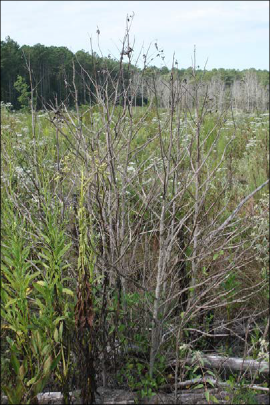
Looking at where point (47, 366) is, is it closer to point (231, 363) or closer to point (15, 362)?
point (15, 362)

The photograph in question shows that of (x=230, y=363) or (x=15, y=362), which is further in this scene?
(x=230, y=363)

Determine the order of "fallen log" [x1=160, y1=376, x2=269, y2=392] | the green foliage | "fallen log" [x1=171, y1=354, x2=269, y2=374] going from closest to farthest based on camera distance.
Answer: "fallen log" [x1=160, y1=376, x2=269, y2=392]
"fallen log" [x1=171, y1=354, x2=269, y2=374]
the green foliage

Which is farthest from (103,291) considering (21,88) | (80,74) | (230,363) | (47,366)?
(21,88)

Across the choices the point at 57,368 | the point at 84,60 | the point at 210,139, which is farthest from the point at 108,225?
the point at 210,139

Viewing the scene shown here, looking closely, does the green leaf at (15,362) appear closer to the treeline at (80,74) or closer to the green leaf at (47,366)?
the green leaf at (47,366)

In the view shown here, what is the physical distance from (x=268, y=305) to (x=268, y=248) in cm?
50

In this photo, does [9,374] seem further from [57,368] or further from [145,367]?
[145,367]

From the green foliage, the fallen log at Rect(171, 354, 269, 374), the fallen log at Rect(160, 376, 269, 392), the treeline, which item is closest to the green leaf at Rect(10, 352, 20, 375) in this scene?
the fallen log at Rect(160, 376, 269, 392)

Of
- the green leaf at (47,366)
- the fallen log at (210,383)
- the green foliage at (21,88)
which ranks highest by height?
the green foliage at (21,88)

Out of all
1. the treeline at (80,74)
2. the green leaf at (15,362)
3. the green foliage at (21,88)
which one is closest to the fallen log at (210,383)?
the green leaf at (15,362)

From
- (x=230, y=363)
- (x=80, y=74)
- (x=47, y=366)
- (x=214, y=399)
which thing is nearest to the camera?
(x=47, y=366)

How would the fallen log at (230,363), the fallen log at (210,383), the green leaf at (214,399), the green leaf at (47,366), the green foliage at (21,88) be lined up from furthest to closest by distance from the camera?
1. the green foliage at (21,88)
2. the fallen log at (230,363)
3. the fallen log at (210,383)
4. the green leaf at (214,399)
5. the green leaf at (47,366)

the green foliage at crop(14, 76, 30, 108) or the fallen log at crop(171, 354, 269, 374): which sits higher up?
the green foliage at crop(14, 76, 30, 108)

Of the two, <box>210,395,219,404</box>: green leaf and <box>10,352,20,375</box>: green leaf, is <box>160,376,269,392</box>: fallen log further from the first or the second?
<box>10,352,20,375</box>: green leaf
